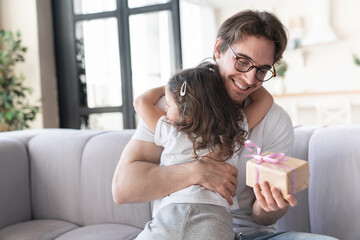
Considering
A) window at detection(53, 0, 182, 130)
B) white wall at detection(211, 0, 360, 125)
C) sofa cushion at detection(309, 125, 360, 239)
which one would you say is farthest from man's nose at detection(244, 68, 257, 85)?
white wall at detection(211, 0, 360, 125)

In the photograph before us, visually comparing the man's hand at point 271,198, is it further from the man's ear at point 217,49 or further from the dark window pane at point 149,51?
the dark window pane at point 149,51

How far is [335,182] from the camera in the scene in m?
1.52

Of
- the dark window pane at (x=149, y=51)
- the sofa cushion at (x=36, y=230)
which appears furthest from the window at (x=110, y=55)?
the sofa cushion at (x=36, y=230)

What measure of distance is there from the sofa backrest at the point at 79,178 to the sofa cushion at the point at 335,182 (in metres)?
0.79

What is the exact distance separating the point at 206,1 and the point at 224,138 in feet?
19.5

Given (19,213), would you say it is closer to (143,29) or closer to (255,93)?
(255,93)

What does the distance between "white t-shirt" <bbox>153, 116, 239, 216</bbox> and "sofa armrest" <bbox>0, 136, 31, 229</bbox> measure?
40.0 inches

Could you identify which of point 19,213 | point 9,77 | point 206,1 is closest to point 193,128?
point 19,213

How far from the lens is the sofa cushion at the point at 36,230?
177 centimetres

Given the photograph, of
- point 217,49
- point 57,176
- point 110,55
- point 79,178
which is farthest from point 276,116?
point 110,55

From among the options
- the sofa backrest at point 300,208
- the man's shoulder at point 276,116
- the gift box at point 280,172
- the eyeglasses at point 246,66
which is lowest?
the sofa backrest at point 300,208

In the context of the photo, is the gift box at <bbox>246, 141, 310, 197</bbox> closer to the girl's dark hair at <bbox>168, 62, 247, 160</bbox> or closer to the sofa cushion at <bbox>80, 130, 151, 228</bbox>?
the girl's dark hair at <bbox>168, 62, 247, 160</bbox>

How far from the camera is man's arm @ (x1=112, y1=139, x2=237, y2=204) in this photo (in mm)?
1230

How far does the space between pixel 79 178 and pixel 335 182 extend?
1.26 meters
